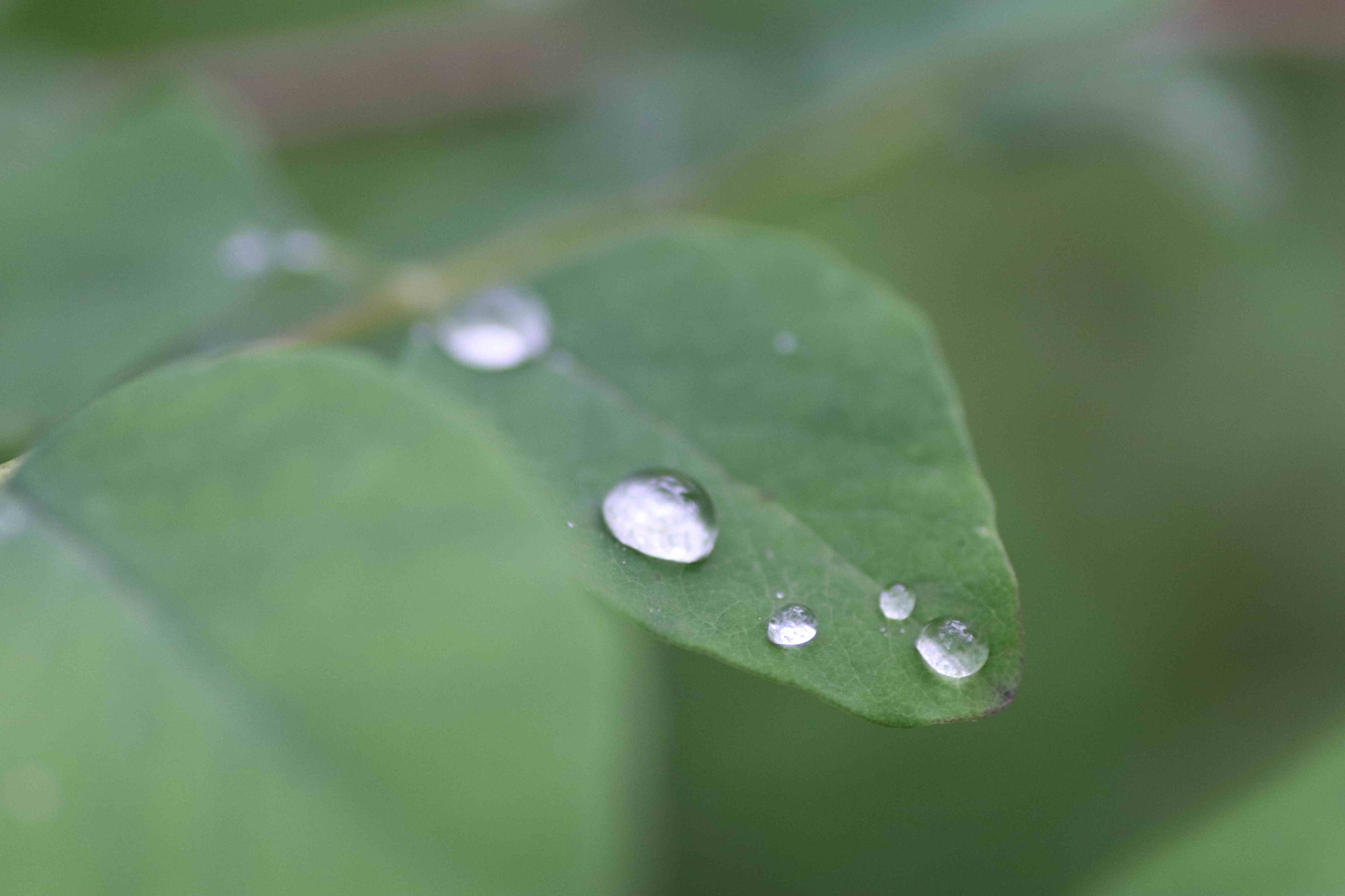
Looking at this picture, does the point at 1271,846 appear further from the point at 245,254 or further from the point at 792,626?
the point at 245,254

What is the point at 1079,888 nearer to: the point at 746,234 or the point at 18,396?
the point at 746,234

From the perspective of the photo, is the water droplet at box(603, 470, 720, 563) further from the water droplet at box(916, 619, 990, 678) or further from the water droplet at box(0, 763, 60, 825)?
the water droplet at box(0, 763, 60, 825)

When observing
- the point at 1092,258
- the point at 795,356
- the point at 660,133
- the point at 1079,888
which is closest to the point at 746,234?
the point at 795,356

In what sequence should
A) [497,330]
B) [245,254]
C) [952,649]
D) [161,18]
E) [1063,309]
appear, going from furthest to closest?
[1063,309] < [161,18] < [245,254] < [497,330] < [952,649]

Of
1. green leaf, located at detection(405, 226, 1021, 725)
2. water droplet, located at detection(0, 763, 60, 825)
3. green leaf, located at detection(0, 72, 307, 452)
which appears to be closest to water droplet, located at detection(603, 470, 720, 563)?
green leaf, located at detection(405, 226, 1021, 725)

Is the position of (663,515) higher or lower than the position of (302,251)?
lower

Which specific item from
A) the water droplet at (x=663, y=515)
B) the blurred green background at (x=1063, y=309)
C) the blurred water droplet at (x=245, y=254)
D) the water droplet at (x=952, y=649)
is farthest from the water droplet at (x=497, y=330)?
the blurred green background at (x=1063, y=309)

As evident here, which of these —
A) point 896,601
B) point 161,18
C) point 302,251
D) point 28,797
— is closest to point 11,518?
point 28,797

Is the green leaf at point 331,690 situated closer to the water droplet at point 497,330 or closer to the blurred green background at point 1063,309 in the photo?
the water droplet at point 497,330
